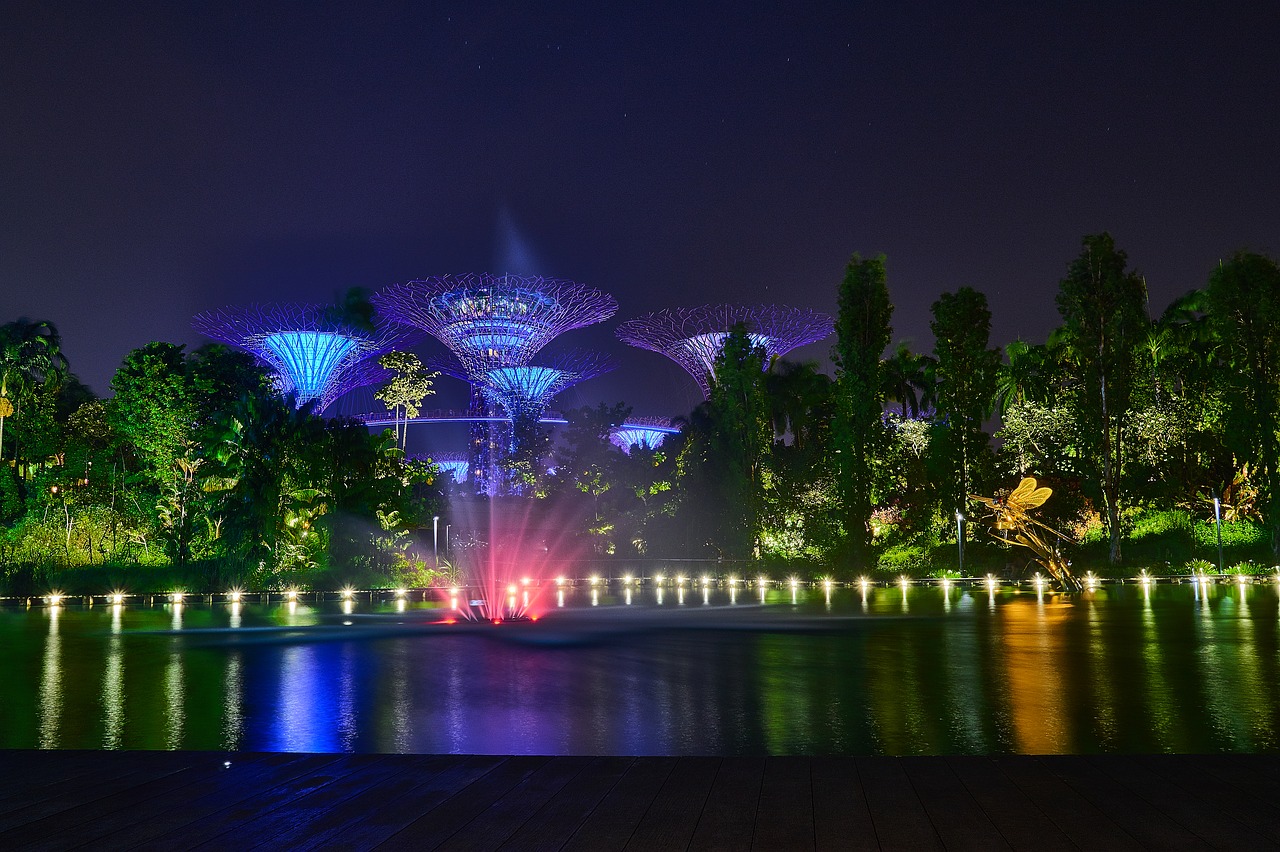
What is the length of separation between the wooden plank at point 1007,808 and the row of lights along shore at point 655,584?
822 inches

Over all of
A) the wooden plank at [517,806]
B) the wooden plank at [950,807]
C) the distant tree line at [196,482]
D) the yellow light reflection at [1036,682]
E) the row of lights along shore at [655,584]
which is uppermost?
the distant tree line at [196,482]

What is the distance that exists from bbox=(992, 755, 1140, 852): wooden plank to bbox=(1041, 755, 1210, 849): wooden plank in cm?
4

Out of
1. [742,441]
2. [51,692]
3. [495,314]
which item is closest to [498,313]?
[495,314]

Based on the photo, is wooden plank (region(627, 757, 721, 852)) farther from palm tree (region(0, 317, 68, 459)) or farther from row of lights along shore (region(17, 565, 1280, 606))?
palm tree (region(0, 317, 68, 459))

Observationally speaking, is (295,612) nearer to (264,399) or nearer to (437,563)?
(264,399)

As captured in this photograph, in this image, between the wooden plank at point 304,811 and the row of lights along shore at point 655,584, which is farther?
the row of lights along shore at point 655,584

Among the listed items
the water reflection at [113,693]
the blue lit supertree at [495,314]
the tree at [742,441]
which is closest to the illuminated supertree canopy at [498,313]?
the blue lit supertree at [495,314]

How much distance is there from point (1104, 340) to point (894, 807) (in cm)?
3227

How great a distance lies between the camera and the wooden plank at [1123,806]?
4.23 m

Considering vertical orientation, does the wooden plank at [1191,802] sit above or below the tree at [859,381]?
below

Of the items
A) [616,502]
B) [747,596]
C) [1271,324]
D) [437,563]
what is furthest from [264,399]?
[1271,324]

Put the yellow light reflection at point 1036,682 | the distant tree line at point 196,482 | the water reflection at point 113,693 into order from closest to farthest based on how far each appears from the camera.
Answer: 1. the yellow light reflection at point 1036,682
2. the water reflection at point 113,693
3. the distant tree line at point 196,482

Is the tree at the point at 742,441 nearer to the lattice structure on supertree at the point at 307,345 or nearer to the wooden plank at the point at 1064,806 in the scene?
the lattice structure on supertree at the point at 307,345

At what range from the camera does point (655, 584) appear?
32.1m
